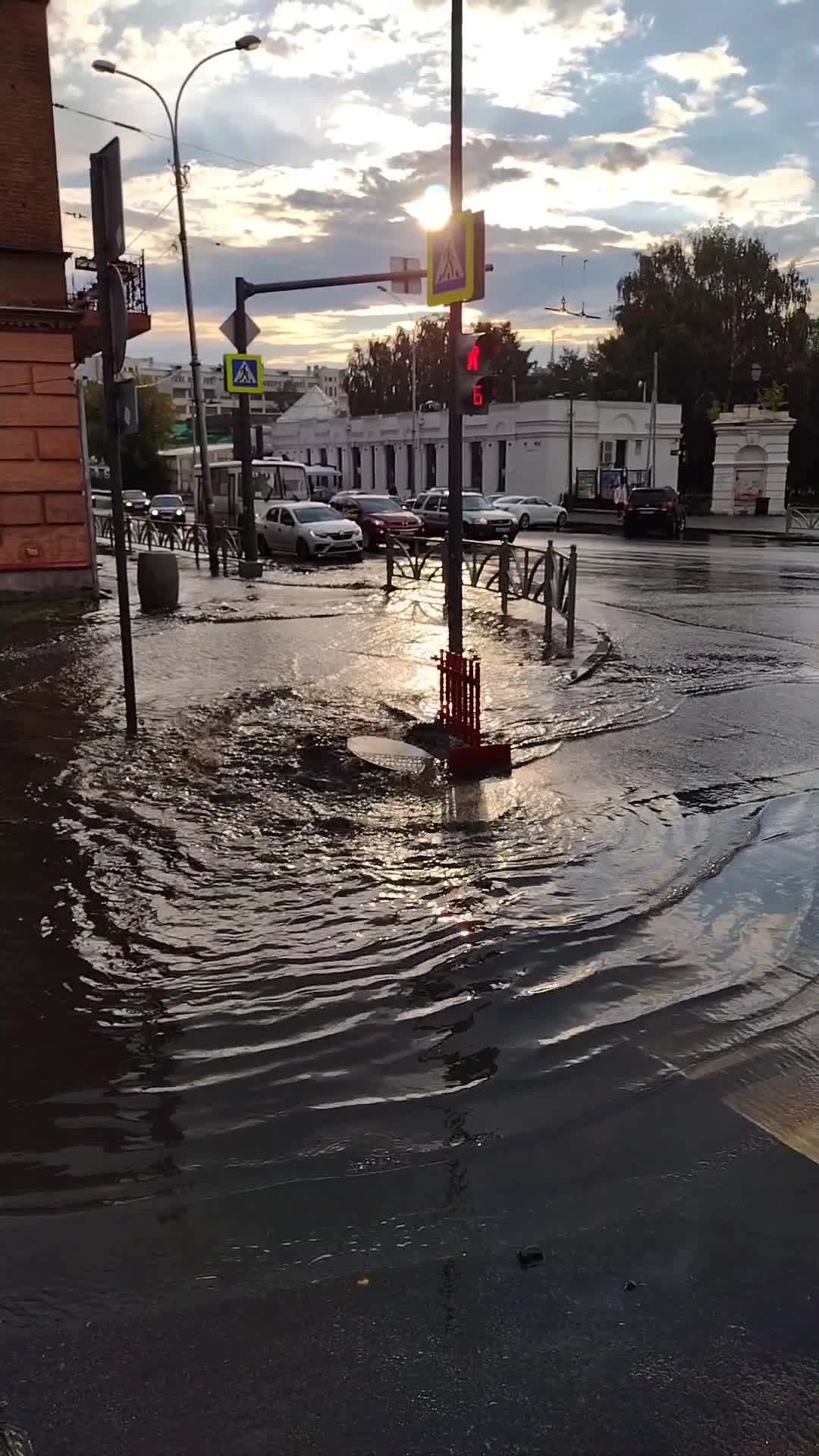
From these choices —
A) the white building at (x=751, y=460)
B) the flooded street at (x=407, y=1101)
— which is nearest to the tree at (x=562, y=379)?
the white building at (x=751, y=460)

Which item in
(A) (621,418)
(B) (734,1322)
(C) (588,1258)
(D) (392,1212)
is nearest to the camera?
(B) (734,1322)

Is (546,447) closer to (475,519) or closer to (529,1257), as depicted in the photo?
(475,519)

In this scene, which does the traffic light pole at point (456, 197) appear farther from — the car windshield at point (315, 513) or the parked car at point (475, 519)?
the parked car at point (475, 519)

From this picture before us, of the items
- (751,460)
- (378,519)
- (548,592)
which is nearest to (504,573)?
(548,592)

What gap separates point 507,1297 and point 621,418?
63548mm

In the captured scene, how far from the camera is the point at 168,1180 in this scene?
10.8 feet

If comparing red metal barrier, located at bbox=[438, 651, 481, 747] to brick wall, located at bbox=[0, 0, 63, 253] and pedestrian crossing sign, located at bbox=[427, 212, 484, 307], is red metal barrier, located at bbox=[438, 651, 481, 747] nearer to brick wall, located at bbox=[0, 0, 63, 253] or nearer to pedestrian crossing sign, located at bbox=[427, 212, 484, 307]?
pedestrian crossing sign, located at bbox=[427, 212, 484, 307]

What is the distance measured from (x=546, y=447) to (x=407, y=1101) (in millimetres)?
59278

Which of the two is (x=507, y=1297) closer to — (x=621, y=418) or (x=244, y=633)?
(x=244, y=633)

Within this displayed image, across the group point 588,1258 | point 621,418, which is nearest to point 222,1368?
point 588,1258

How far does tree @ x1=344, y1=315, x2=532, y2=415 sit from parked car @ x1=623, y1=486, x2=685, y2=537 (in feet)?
178

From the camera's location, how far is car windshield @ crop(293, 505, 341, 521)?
28469 millimetres

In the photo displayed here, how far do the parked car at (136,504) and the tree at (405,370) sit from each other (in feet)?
123

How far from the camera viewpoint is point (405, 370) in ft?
314
